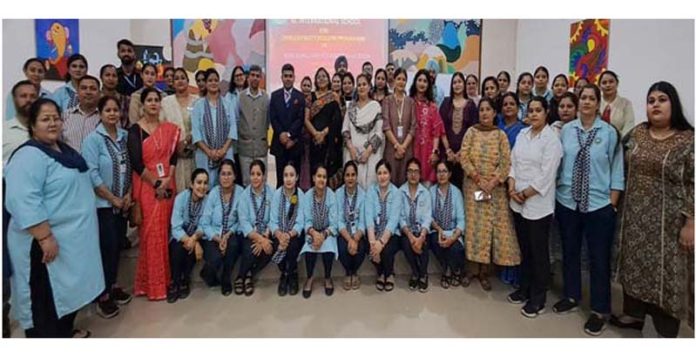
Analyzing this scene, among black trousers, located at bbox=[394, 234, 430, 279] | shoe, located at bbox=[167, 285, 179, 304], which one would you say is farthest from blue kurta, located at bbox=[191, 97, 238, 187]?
black trousers, located at bbox=[394, 234, 430, 279]

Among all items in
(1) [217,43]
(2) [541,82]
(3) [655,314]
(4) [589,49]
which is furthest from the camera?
(1) [217,43]

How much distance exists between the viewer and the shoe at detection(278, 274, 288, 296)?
117 inches

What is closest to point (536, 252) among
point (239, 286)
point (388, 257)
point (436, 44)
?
point (388, 257)

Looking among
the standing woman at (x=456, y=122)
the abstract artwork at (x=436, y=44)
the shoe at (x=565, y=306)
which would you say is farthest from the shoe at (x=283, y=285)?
the abstract artwork at (x=436, y=44)

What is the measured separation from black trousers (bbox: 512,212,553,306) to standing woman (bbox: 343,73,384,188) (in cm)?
104

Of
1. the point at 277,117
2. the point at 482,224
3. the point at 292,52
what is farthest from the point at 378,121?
the point at 292,52

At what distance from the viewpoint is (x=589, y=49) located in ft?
15.8

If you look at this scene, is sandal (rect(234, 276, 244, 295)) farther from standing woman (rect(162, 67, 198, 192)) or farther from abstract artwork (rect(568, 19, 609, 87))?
abstract artwork (rect(568, 19, 609, 87))

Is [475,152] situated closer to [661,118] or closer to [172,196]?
[661,118]

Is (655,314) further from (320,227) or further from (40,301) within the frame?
(40,301)

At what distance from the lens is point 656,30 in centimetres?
354

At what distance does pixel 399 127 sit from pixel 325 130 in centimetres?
57

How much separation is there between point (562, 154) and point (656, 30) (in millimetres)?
1874

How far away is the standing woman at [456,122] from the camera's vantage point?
3.29 metres
